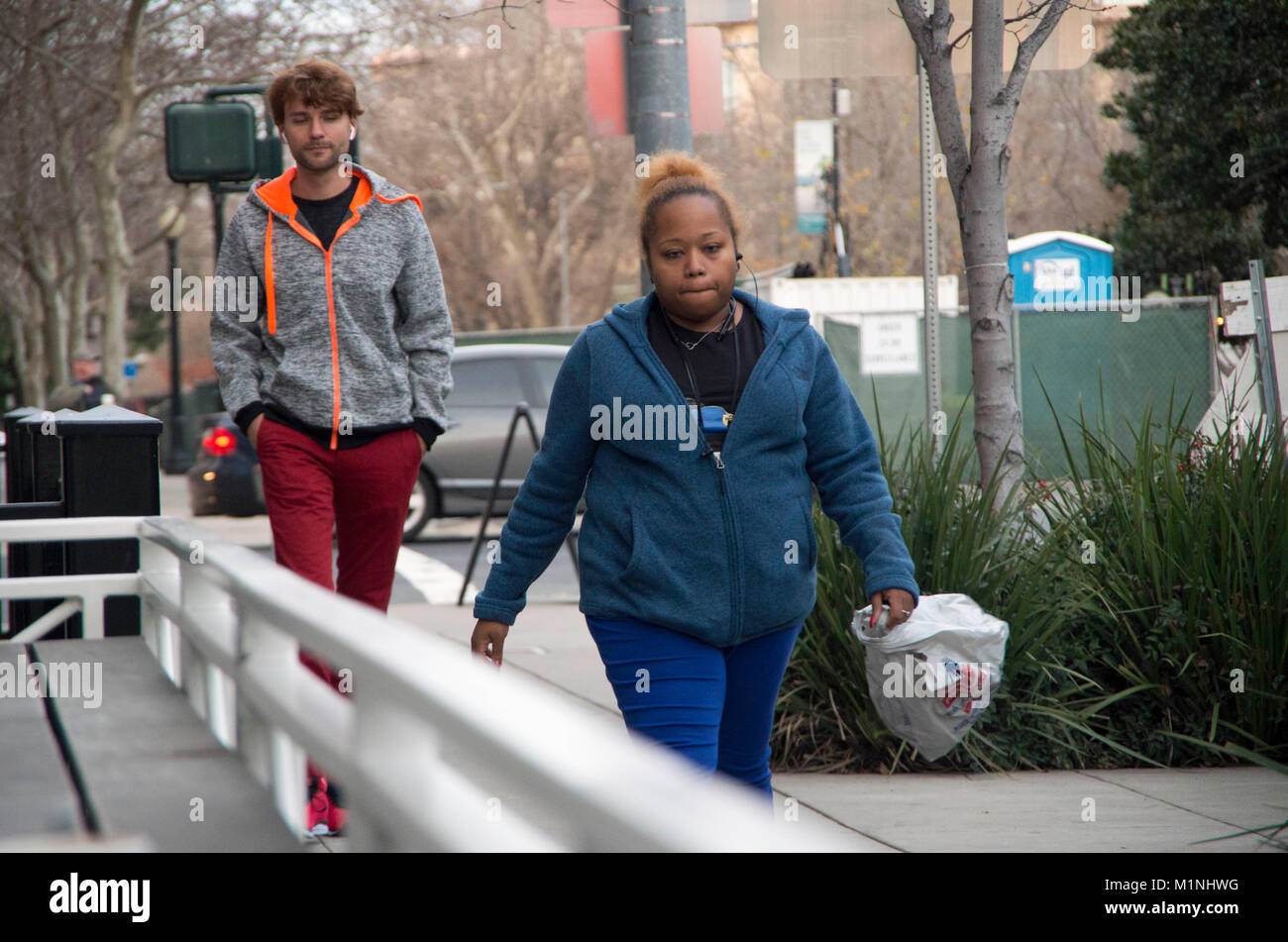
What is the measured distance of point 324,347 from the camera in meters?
4.11

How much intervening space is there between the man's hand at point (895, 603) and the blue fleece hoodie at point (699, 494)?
2 centimetres

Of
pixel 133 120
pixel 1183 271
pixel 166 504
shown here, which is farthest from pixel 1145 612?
pixel 1183 271

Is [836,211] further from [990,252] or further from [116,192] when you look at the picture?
[990,252]

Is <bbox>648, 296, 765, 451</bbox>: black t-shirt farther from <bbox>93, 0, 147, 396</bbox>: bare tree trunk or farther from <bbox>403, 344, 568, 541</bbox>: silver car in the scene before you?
<bbox>93, 0, 147, 396</bbox>: bare tree trunk

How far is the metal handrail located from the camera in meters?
1.31

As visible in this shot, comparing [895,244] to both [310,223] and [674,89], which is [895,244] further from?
[310,223]

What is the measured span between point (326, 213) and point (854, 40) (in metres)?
3.20

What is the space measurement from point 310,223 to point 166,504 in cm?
1863

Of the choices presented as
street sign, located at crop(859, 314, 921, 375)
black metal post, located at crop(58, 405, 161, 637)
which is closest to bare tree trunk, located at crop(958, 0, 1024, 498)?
black metal post, located at crop(58, 405, 161, 637)

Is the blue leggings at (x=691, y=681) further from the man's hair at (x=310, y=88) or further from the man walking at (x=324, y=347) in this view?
the man's hair at (x=310, y=88)

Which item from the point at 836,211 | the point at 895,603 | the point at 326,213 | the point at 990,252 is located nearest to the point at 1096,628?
the point at 990,252

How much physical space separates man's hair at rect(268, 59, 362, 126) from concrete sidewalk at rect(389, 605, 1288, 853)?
2216 millimetres

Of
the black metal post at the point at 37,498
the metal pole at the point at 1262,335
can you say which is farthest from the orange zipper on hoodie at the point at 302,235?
the metal pole at the point at 1262,335

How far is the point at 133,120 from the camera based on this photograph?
2291 centimetres
